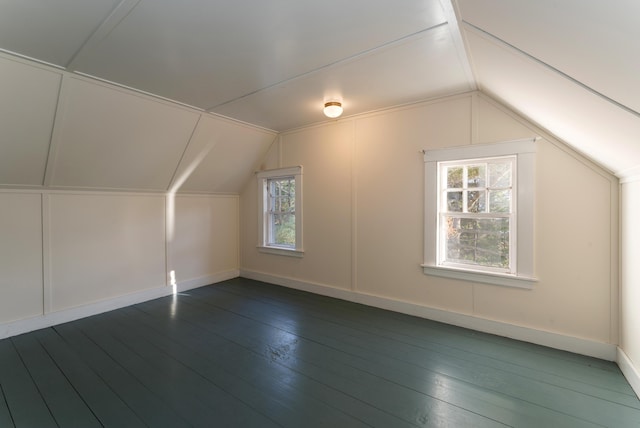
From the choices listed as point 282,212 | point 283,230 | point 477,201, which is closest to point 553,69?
point 477,201

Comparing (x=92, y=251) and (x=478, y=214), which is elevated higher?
(x=478, y=214)

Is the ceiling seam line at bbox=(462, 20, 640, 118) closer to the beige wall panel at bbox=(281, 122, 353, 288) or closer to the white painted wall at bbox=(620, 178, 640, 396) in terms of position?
the white painted wall at bbox=(620, 178, 640, 396)

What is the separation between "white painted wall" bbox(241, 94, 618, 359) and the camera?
2.52 meters

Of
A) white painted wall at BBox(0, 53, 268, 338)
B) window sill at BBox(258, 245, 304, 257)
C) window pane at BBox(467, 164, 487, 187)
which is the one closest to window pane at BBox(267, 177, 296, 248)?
window sill at BBox(258, 245, 304, 257)

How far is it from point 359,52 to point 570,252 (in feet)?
8.49

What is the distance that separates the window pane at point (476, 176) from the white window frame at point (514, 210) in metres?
0.14

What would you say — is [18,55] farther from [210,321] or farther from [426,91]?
[426,91]

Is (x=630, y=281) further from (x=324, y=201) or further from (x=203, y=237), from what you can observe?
(x=203, y=237)

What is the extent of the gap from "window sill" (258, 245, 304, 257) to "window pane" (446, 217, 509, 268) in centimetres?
219

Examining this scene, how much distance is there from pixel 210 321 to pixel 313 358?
1.46 metres

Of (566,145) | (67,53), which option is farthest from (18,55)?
(566,145)

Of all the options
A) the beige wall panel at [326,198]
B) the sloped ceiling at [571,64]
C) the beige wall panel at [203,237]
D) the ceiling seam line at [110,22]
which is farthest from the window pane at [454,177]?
the beige wall panel at [203,237]

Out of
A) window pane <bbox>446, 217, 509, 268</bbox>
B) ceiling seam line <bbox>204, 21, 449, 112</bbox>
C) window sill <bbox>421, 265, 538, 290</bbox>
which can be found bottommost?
window sill <bbox>421, 265, 538, 290</bbox>

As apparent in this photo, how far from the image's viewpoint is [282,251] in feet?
15.4
